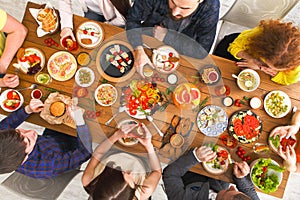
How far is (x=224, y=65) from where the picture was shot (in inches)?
75.5

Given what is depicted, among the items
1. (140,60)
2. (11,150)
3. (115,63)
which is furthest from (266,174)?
(11,150)

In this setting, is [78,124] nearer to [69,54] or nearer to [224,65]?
[69,54]

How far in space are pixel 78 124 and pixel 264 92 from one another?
1.11 meters

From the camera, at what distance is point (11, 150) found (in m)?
1.61

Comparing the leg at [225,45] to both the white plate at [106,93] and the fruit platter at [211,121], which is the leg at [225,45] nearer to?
the fruit platter at [211,121]

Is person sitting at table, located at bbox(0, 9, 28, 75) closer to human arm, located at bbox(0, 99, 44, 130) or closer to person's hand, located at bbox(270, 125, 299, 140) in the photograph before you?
human arm, located at bbox(0, 99, 44, 130)

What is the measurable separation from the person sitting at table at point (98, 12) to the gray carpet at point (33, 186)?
86cm

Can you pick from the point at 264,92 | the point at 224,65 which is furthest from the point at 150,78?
the point at 264,92

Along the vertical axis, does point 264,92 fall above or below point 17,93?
above

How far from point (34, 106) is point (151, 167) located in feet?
2.46

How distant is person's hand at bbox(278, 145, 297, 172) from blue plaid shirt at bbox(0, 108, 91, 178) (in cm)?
113

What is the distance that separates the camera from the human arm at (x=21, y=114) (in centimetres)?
178

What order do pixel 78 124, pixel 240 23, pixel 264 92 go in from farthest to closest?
1. pixel 240 23
2. pixel 264 92
3. pixel 78 124

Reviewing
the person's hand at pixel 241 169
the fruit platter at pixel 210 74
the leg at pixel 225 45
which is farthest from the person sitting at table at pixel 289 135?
the leg at pixel 225 45
